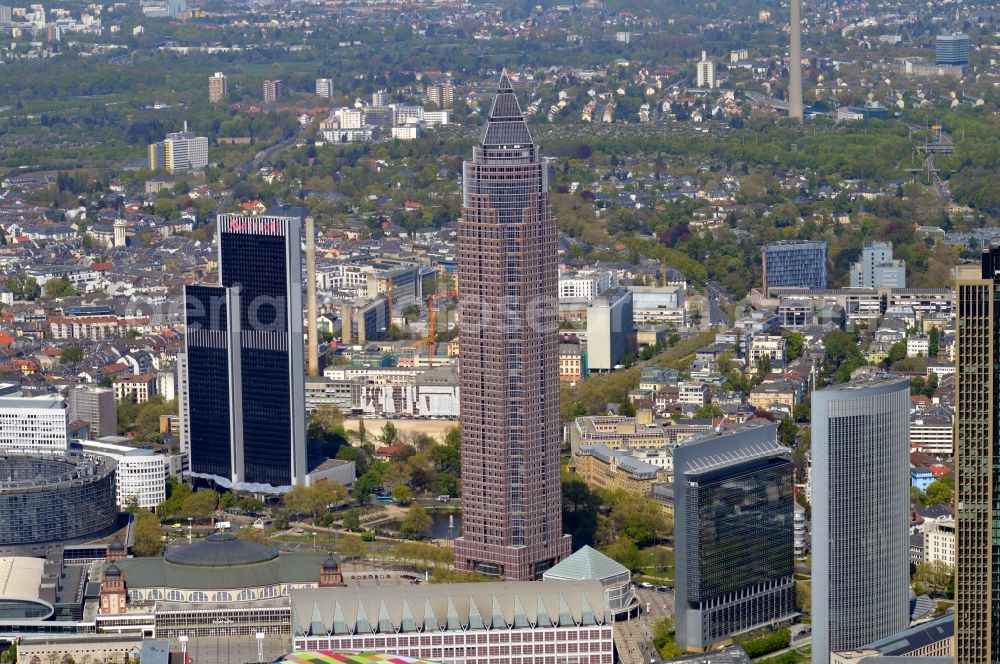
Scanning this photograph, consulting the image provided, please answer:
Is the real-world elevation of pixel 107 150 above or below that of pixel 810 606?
above

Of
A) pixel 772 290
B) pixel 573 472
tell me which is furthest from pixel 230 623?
pixel 772 290

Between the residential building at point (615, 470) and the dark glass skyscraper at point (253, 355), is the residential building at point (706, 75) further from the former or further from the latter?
the dark glass skyscraper at point (253, 355)

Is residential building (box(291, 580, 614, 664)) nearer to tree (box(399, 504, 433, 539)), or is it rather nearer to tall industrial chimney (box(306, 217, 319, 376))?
tree (box(399, 504, 433, 539))

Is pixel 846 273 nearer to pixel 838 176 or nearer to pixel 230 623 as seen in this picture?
pixel 838 176

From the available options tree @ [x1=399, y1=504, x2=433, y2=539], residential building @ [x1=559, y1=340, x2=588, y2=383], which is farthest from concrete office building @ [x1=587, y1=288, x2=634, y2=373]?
tree @ [x1=399, y1=504, x2=433, y2=539]

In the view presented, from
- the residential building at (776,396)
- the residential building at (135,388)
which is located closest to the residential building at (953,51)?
the residential building at (776,396)
